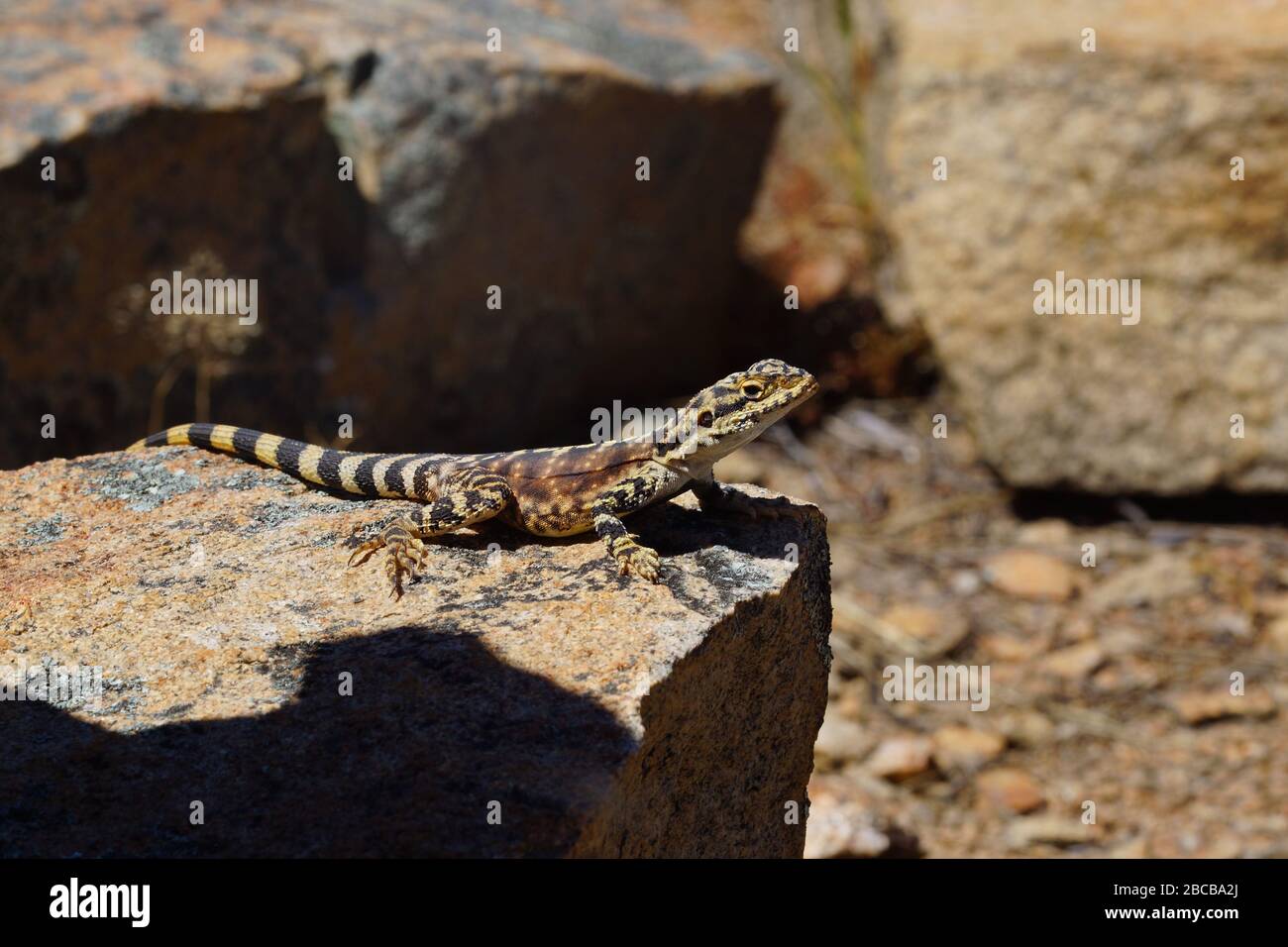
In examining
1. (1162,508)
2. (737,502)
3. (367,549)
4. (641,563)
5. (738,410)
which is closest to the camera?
(641,563)

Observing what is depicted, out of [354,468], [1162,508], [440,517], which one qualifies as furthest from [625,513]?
[1162,508]

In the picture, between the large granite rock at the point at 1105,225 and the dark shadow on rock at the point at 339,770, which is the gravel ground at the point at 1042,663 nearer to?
the large granite rock at the point at 1105,225

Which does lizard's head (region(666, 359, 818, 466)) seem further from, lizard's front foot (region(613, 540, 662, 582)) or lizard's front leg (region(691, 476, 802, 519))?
lizard's front foot (region(613, 540, 662, 582))

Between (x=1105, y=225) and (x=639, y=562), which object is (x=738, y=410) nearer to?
(x=639, y=562)

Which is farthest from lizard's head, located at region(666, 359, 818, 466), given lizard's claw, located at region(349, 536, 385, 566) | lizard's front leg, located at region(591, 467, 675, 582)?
lizard's claw, located at region(349, 536, 385, 566)

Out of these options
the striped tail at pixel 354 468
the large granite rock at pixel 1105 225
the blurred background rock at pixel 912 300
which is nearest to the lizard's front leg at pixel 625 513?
the striped tail at pixel 354 468

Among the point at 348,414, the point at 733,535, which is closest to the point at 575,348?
the point at 348,414
